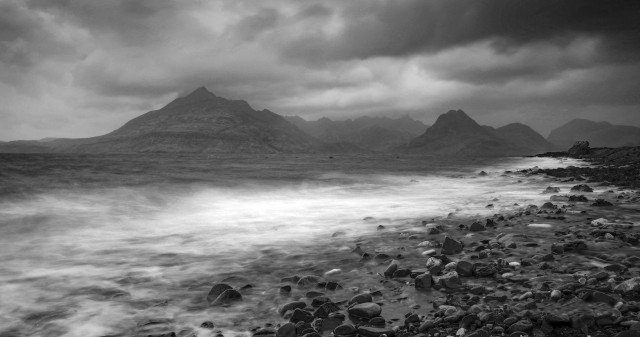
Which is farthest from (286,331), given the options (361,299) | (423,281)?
(423,281)

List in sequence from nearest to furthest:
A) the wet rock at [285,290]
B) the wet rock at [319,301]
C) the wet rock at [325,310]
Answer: the wet rock at [325,310] < the wet rock at [319,301] < the wet rock at [285,290]

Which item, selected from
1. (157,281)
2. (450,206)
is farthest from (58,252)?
(450,206)

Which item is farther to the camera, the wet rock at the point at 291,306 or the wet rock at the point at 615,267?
the wet rock at the point at 615,267

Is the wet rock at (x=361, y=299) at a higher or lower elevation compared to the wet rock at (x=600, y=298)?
lower

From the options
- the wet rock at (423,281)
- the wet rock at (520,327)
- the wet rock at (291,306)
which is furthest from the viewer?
the wet rock at (423,281)

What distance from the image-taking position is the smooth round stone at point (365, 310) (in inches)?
200

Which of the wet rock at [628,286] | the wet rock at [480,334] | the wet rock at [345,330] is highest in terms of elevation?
the wet rock at [628,286]

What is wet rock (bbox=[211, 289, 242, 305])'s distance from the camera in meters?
5.88

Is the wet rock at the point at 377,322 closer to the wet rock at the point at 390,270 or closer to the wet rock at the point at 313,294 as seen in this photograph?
the wet rock at the point at 313,294

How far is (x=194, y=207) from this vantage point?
19625mm

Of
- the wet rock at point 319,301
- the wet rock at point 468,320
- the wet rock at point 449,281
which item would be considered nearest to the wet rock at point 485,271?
the wet rock at point 449,281

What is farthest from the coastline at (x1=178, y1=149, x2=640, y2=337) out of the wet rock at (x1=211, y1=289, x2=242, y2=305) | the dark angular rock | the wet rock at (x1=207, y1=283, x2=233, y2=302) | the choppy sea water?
the choppy sea water

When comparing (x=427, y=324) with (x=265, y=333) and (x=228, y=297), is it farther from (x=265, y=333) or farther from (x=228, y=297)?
(x=228, y=297)

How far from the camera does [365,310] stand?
509 cm
